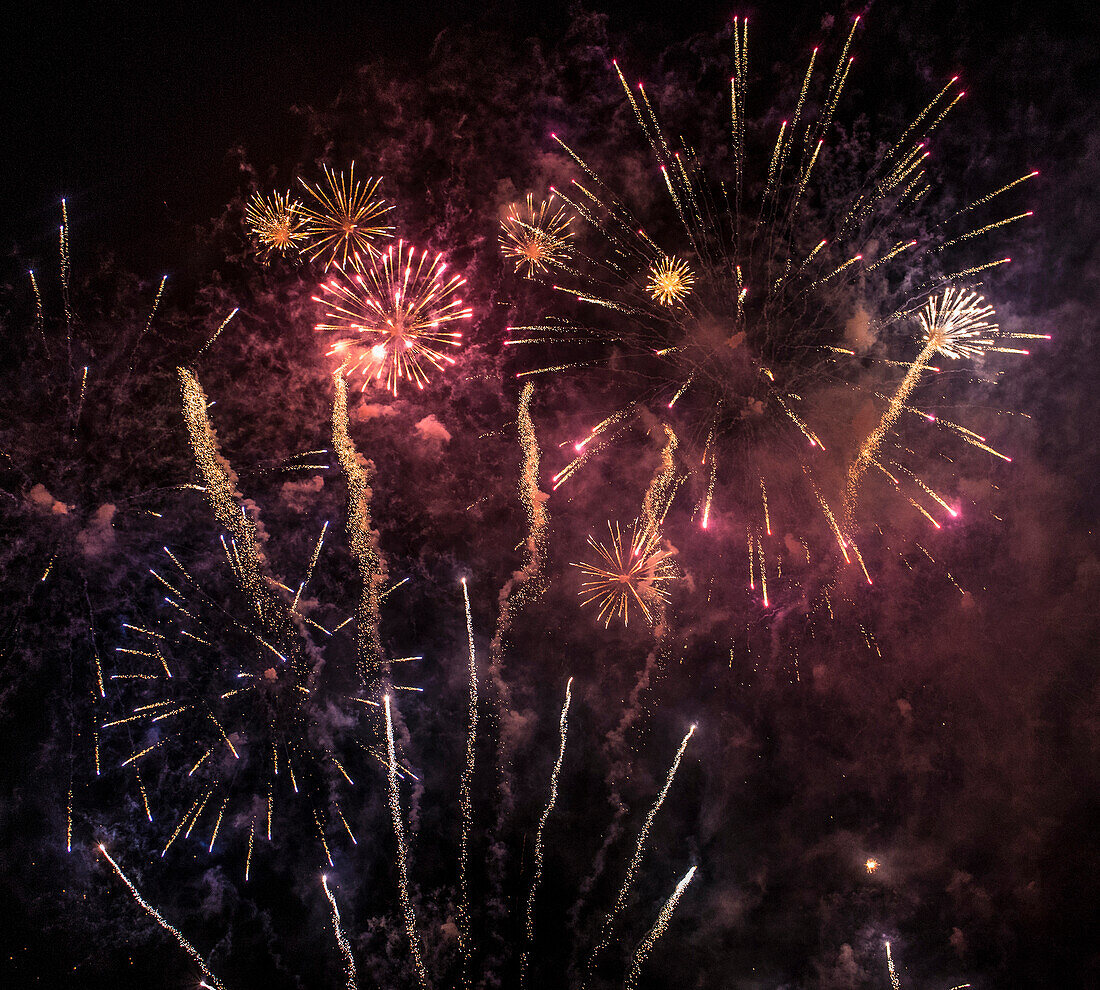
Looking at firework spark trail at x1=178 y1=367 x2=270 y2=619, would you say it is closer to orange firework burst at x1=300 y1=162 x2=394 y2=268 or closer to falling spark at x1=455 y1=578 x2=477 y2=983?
orange firework burst at x1=300 y1=162 x2=394 y2=268

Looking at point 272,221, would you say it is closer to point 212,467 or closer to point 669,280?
point 212,467

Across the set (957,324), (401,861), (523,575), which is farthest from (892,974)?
(957,324)

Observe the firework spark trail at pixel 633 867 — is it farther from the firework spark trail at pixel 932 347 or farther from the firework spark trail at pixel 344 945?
the firework spark trail at pixel 932 347

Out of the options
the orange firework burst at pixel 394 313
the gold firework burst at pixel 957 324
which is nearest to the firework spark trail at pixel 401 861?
the orange firework burst at pixel 394 313

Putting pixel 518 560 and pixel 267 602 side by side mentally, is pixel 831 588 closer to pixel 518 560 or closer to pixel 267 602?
pixel 518 560

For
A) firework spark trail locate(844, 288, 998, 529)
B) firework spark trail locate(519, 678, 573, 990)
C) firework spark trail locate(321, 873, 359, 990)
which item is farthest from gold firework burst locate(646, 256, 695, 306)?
firework spark trail locate(321, 873, 359, 990)

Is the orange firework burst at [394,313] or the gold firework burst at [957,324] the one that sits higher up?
the gold firework burst at [957,324]
